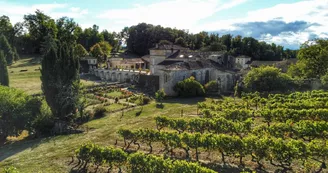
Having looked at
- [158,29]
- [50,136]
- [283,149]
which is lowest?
[50,136]

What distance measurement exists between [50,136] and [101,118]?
6017mm

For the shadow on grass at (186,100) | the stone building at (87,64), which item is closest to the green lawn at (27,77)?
the stone building at (87,64)

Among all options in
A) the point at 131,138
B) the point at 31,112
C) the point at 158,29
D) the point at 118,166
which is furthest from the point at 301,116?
the point at 158,29


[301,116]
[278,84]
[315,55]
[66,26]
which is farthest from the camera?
[66,26]

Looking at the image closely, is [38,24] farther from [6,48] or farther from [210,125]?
[210,125]

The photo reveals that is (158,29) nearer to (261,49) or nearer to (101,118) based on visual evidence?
(261,49)

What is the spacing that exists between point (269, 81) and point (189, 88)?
460 inches

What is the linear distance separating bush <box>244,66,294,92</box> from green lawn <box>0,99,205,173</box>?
12521 mm

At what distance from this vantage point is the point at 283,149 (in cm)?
1470

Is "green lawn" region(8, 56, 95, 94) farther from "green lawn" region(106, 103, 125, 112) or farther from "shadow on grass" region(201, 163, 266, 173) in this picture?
"shadow on grass" region(201, 163, 266, 173)

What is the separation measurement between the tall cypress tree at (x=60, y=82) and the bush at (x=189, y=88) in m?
16.6

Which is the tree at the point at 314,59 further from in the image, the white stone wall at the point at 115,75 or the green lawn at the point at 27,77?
the green lawn at the point at 27,77

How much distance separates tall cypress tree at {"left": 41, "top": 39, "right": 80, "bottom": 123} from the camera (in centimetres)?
2697

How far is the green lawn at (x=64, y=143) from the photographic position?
17594 millimetres
